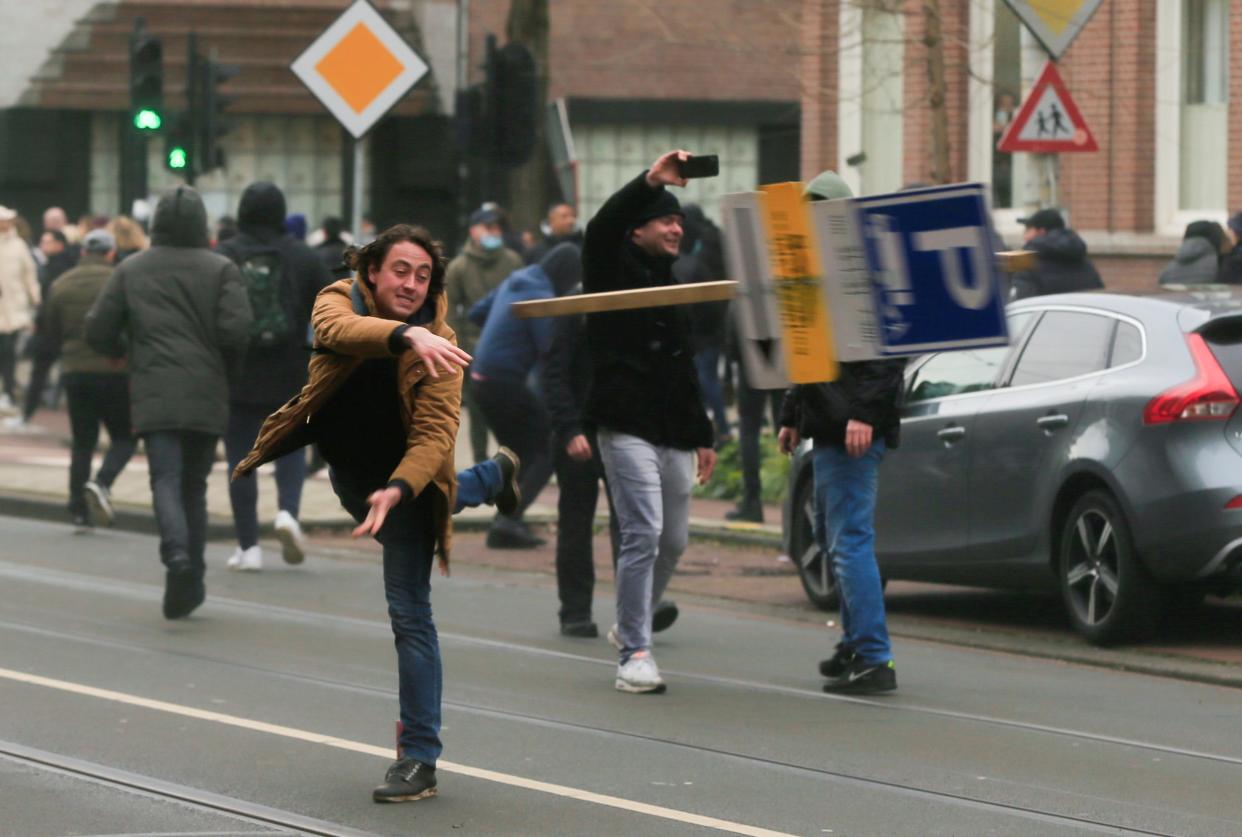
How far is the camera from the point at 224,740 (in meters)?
7.67

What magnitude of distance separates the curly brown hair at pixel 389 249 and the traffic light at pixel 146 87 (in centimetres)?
1401

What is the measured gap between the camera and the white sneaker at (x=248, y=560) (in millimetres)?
12609

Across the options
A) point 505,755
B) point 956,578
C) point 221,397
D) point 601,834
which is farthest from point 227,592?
point 601,834

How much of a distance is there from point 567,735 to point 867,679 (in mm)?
1394

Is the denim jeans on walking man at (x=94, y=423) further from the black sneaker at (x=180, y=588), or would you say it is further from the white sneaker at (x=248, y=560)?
the black sneaker at (x=180, y=588)

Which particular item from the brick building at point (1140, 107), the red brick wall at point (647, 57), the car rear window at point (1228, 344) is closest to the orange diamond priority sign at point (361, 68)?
the brick building at point (1140, 107)

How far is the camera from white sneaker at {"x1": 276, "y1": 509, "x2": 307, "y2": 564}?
496 inches

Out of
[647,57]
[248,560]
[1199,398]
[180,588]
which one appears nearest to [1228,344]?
[1199,398]

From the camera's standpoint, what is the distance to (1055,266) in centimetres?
1433

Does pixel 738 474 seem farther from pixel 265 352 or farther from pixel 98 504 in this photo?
pixel 98 504

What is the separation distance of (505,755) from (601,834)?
1199mm

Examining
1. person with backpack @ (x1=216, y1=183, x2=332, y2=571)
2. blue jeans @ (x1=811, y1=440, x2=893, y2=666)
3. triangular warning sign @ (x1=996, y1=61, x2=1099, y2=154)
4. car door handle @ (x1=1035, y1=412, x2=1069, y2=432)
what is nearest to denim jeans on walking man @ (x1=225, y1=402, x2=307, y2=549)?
person with backpack @ (x1=216, y1=183, x2=332, y2=571)

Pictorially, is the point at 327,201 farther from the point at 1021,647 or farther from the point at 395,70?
the point at 1021,647

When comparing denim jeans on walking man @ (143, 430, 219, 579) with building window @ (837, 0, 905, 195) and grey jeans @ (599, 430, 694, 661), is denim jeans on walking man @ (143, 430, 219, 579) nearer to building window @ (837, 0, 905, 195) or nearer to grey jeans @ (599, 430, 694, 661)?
grey jeans @ (599, 430, 694, 661)
